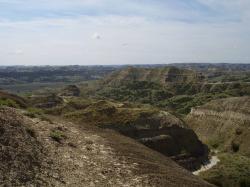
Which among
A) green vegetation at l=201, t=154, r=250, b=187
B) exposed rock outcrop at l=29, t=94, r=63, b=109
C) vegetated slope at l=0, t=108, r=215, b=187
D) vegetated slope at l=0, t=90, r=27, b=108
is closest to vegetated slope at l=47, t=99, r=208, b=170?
green vegetation at l=201, t=154, r=250, b=187

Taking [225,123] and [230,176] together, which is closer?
[230,176]

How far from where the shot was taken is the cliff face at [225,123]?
69.2 meters

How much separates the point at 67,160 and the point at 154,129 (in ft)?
130

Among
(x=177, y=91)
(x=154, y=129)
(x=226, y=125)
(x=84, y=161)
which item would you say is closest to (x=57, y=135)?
(x=84, y=161)

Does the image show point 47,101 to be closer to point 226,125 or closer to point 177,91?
point 226,125

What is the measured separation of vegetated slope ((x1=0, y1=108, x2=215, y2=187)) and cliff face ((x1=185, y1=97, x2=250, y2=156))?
46.3 metres

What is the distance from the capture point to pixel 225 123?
77.0m

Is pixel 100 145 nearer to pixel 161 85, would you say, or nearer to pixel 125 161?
pixel 125 161

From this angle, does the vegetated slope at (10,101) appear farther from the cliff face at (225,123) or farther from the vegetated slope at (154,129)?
the cliff face at (225,123)

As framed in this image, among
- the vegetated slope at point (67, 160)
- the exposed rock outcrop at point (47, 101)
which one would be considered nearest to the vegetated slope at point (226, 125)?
the exposed rock outcrop at point (47, 101)

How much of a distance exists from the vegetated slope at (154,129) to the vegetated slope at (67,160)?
3150 centimetres

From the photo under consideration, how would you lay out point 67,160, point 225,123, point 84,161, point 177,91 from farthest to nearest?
point 177,91
point 225,123
point 84,161
point 67,160

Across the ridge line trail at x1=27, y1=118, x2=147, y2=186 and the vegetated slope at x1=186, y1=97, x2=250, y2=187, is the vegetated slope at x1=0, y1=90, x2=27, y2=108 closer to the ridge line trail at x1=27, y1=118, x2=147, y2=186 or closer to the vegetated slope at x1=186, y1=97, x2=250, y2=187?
the ridge line trail at x1=27, y1=118, x2=147, y2=186

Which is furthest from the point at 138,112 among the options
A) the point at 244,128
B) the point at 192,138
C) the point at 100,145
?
the point at 100,145
